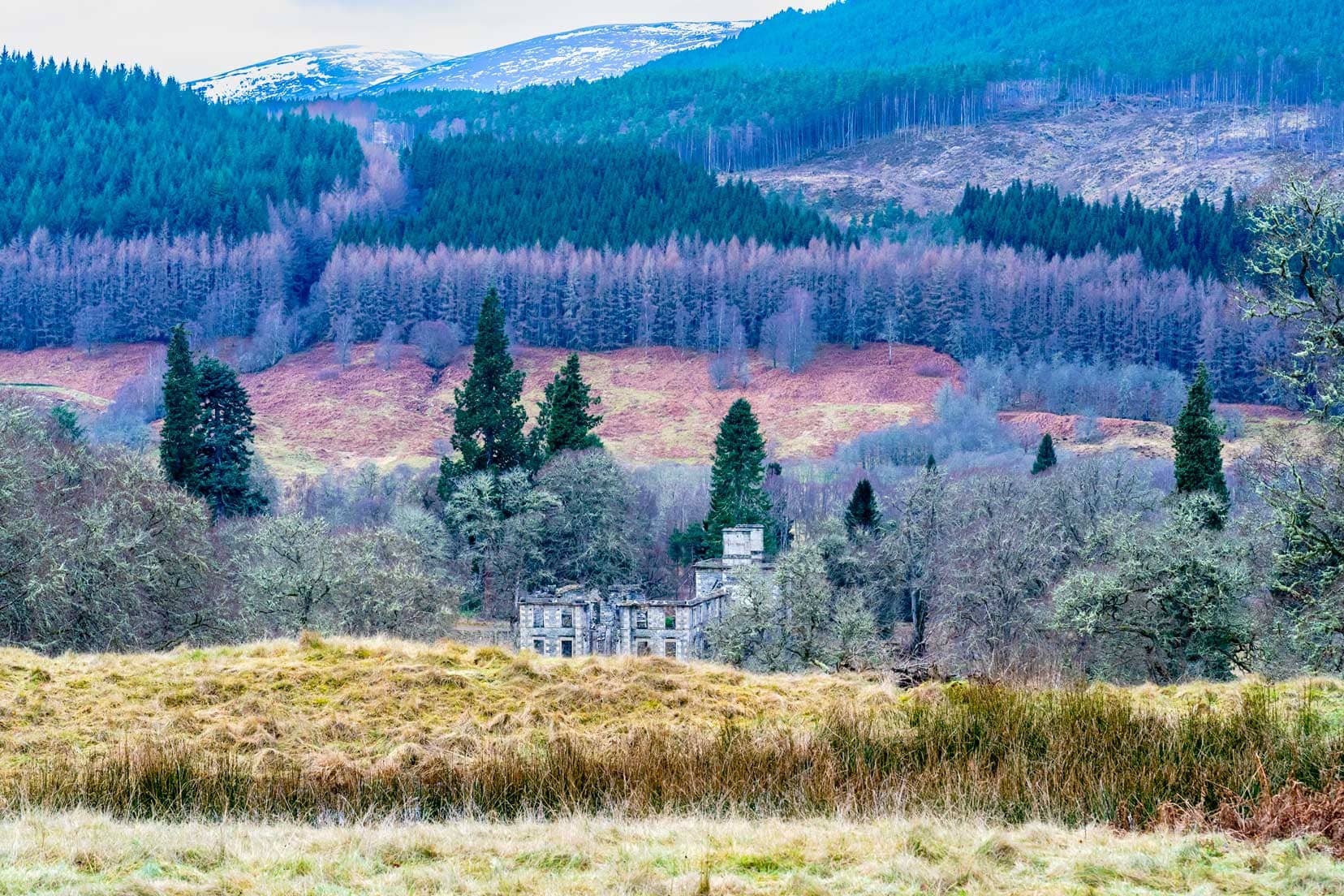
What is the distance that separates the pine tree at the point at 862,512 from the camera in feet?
224

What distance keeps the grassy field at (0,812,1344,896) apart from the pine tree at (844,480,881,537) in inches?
2192

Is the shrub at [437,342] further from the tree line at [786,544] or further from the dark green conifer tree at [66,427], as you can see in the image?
the dark green conifer tree at [66,427]

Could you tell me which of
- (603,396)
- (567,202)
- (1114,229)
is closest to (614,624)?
(603,396)

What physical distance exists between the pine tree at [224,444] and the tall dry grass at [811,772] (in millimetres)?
52529

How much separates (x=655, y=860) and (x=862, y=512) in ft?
192

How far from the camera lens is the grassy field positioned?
1049cm

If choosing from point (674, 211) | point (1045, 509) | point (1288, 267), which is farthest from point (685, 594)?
point (674, 211)

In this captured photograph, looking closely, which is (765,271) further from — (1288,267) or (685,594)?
(1288,267)

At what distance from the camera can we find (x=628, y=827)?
12234 millimetres

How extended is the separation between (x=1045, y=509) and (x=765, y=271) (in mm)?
88689

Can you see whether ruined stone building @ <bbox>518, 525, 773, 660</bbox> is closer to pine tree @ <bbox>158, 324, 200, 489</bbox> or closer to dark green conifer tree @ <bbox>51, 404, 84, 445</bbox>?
pine tree @ <bbox>158, 324, 200, 489</bbox>

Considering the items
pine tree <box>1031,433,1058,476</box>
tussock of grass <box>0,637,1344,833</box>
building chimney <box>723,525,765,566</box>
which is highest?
tussock of grass <box>0,637,1344,833</box>

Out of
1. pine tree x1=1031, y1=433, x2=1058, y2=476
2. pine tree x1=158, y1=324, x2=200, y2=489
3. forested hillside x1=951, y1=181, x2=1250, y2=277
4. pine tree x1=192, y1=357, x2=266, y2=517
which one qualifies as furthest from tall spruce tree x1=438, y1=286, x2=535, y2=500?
forested hillside x1=951, y1=181, x2=1250, y2=277

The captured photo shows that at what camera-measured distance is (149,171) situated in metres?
178
